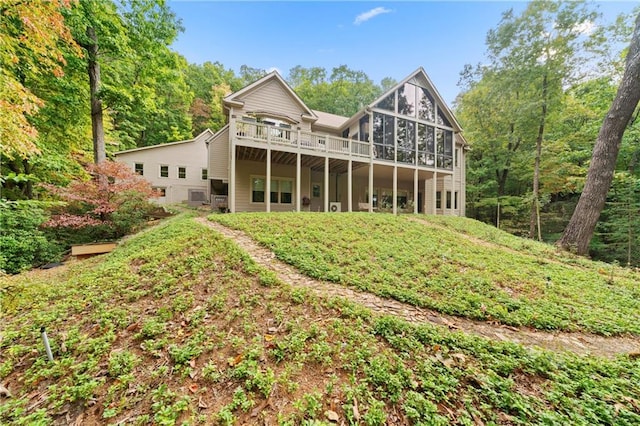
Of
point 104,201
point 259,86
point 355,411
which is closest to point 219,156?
point 259,86

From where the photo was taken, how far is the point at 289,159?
1271 centimetres

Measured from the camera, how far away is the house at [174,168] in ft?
53.5

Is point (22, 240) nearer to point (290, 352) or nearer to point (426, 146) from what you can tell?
point (290, 352)

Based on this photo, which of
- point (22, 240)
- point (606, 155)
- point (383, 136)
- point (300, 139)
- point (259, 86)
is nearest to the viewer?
point (22, 240)

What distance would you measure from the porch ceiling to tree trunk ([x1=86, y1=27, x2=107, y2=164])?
529 centimetres

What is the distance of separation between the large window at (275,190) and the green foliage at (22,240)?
306 inches

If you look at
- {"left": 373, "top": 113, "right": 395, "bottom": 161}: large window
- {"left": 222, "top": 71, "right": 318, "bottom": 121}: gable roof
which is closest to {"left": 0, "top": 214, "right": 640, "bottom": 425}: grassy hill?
{"left": 222, "top": 71, "right": 318, "bottom": 121}: gable roof

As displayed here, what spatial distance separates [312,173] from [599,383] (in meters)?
13.9

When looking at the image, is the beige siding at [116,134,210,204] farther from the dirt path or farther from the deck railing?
the dirt path

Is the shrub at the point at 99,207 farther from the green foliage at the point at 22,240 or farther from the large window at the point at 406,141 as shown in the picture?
the large window at the point at 406,141

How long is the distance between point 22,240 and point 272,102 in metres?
10.4

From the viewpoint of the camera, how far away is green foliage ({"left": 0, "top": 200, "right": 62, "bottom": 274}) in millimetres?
5840

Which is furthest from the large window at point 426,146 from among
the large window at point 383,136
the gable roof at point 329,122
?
the gable roof at point 329,122

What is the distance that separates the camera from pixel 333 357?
8.28ft
